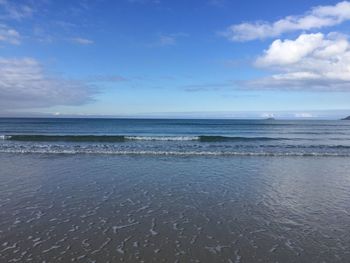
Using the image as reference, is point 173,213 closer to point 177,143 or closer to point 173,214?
point 173,214

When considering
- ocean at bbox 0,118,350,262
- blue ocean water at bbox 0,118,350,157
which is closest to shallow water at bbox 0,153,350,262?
ocean at bbox 0,118,350,262

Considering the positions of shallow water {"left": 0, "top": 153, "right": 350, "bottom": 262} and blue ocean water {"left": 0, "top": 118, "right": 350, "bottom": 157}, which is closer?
shallow water {"left": 0, "top": 153, "right": 350, "bottom": 262}

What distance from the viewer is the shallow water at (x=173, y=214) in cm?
671

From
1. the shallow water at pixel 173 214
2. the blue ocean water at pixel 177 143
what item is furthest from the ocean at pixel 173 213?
the blue ocean water at pixel 177 143

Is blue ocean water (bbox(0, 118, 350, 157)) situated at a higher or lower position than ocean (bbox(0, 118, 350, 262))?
lower

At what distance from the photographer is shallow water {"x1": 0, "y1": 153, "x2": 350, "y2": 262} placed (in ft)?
22.0

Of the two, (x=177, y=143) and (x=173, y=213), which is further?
(x=177, y=143)

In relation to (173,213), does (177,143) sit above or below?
below

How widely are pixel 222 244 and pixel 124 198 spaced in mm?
4660

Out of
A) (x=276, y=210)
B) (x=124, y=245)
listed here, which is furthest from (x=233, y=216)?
(x=124, y=245)

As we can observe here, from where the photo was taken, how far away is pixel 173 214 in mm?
9320

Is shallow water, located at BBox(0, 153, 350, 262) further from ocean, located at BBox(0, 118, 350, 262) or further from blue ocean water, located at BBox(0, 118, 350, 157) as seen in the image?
blue ocean water, located at BBox(0, 118, 350, 157)

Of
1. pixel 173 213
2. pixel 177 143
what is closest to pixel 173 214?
pixel 173 213

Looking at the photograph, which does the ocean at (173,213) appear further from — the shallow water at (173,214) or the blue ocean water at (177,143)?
the blue ocean water at (177,143)
